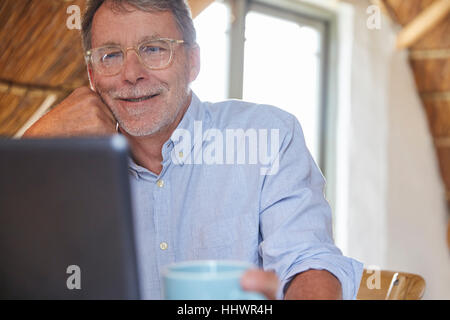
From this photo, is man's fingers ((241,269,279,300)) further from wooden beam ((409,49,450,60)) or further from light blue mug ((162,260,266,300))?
wooden beam ((409,49,450,60))

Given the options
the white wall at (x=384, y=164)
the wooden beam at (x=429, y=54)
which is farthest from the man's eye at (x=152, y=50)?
the wooden beam at (x=429, y=54)

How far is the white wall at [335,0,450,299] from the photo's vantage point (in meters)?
3.54

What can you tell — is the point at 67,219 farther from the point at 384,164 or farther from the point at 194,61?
the point at 384,164

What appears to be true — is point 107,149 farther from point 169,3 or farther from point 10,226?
point 169,3

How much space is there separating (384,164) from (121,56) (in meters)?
2.75

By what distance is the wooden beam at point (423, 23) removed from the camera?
11.6 ft

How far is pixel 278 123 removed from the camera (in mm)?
1288

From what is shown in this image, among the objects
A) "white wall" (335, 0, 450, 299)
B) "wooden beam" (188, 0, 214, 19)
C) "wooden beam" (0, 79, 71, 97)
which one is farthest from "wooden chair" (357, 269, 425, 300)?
"white wall" (335, 0, 450, 299)

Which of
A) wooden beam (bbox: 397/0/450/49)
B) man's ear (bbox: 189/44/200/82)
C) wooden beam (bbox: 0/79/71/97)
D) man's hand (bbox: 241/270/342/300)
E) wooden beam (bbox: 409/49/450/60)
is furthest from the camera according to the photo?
wooden beam (bbox: 409/49/450/60)

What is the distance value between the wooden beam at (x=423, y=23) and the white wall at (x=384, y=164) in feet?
0.27

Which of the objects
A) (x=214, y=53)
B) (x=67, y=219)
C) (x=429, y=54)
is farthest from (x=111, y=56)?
(x=429, y=54)

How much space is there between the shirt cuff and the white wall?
2641mm

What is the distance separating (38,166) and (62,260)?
9 centimetres
